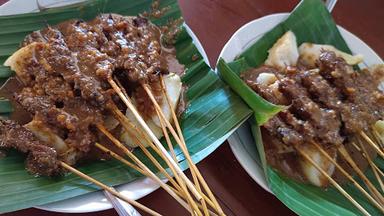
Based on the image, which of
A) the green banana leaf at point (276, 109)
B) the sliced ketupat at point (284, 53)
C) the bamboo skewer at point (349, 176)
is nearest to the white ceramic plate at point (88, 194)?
the green banana leaf at point (276, 109)

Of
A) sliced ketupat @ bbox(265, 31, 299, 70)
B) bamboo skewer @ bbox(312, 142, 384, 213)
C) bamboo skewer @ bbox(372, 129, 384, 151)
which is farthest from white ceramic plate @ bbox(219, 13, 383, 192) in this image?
bamboo skewer @ bbox(372, 129, 384, 151)

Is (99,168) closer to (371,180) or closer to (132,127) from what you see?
(132,127)

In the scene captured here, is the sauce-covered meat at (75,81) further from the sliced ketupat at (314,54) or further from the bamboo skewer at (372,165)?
the bamboo skewer at (372,165)

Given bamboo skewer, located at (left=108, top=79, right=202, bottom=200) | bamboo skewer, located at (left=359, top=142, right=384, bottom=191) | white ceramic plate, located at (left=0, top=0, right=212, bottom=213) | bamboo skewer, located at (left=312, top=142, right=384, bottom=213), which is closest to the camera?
bamboo skewer, located at (left=108, top=79, right=202, bottom=200)

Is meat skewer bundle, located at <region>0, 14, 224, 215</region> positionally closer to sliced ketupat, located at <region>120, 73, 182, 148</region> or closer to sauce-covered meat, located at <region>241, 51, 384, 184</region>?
sliced ketupat, located at <region>120, 73, 182, 148</region>

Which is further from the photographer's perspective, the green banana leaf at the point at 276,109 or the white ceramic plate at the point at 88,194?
the green banana leaf at the point at 276,109

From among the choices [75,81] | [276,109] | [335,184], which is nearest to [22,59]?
[75,81]
